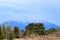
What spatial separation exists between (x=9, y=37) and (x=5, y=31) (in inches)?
97.0

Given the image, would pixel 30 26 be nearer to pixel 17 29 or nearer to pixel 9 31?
pixel 17 29

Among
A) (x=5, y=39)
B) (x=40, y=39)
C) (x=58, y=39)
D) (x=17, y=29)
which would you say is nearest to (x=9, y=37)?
(x=5, y=39)

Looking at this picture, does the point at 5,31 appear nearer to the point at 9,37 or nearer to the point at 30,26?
the point at 9,37

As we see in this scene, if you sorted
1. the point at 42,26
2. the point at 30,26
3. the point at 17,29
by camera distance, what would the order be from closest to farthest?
the point at 17,29 → the point at 42,26 → the point at 30,26

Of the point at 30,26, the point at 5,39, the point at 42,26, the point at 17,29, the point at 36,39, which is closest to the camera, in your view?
the point at 36,39

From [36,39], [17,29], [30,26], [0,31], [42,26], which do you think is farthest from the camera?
[30,26]

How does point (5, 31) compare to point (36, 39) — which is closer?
point (36, 39)

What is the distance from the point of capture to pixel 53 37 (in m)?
15.9

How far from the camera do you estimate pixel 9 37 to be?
15.9 m

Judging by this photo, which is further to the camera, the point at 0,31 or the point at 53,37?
the point at 0,31

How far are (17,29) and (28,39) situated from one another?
18.2 ft

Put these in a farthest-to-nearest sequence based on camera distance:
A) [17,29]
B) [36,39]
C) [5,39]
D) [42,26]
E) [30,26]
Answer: [30,26]
[42,26]
[17,29]
[5,39]
[36,39]

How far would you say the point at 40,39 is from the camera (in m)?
15.7

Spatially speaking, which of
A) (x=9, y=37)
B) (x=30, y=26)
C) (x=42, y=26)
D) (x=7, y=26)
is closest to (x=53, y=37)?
(x=9, y=37)
